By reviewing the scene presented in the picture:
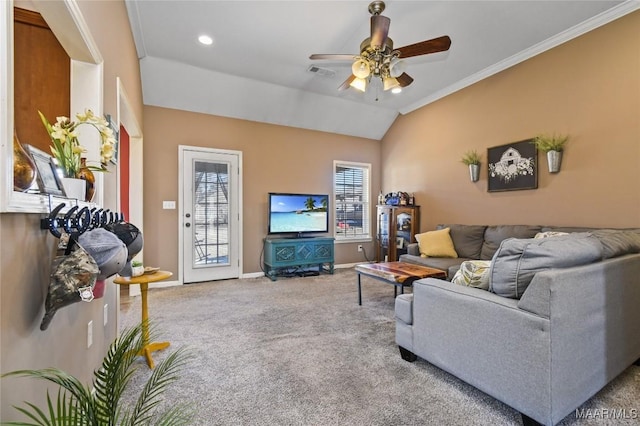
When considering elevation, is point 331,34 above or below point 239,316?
above

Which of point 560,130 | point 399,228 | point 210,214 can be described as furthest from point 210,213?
point 560,130

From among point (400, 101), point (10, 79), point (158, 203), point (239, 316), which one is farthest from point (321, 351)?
point (400, 101)

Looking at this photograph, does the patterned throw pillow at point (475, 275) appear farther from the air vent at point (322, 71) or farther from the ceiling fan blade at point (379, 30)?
the air vent at point (322, 71)

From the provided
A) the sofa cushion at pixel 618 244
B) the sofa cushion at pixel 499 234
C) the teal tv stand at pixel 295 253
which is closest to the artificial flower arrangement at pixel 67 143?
the sofa cushion at pixel 618 244

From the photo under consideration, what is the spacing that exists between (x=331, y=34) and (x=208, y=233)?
128 inches

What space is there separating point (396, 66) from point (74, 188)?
254 centimetres

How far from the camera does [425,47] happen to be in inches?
104

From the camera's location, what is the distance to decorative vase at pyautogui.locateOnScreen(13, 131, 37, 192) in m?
0.93

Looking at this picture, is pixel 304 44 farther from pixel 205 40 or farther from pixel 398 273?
pixel 398 273

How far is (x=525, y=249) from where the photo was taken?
153 cm

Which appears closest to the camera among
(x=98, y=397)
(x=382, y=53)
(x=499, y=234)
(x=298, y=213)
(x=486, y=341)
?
(x=98, y=397)

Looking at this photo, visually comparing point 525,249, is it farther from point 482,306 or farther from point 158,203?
point 158,203

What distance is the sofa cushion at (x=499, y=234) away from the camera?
11.5 feet

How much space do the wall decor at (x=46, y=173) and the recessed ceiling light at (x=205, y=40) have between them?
8.97 feet
